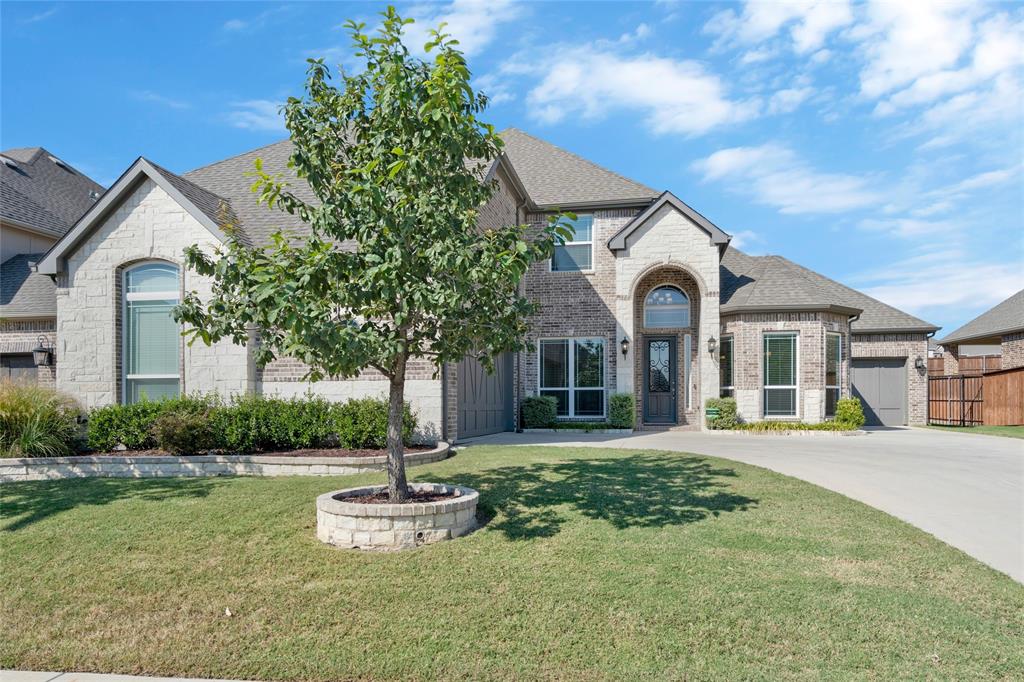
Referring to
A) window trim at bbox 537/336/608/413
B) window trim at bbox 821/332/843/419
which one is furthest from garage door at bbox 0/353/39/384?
window trim at bbox 821/332/843/419

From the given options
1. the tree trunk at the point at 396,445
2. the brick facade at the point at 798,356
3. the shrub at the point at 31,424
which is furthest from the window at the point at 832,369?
the shrub at the point at 31,424

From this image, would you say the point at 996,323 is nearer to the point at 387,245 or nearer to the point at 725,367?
the point at 725,367

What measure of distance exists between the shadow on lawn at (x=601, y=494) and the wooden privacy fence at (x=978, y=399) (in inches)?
602

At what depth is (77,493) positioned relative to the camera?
8.83 m

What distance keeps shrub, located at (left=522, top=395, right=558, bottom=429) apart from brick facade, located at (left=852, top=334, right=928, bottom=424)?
35.1 ft

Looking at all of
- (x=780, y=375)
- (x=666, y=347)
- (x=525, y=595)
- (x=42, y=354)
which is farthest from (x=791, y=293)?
(x=42, y=354)

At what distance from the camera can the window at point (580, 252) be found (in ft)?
60.5

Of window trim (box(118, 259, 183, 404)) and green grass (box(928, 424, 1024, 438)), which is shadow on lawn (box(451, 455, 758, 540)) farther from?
green grass (box(928, 424, 1024, 438))

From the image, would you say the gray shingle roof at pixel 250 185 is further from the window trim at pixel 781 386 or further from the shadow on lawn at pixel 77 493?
the window trim at pixel 781 386

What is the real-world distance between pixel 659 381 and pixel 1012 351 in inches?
476

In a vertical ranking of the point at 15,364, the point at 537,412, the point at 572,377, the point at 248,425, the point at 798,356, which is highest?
the point at 798,356

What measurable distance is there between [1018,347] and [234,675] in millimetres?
24320

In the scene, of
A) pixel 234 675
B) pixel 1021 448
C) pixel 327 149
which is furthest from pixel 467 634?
pixel 1021 448

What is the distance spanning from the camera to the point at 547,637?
4.61 metres
